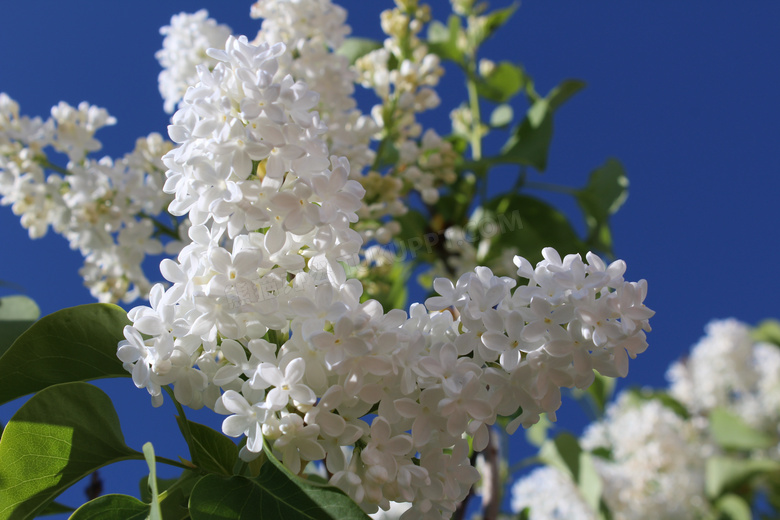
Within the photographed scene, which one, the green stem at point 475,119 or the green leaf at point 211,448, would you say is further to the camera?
the green stem at point 475,119

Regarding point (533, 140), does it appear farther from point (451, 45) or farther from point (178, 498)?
point (178, 498)

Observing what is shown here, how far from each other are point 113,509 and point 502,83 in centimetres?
134

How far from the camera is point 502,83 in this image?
1551mm

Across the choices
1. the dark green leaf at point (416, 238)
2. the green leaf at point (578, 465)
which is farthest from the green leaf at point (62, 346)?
the green leaf at point (578, 465)

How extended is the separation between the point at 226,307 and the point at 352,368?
0.09 meters

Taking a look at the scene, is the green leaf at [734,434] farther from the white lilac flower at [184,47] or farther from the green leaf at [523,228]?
the white lilac flower at [184,47]

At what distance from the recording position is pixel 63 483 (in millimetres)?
473

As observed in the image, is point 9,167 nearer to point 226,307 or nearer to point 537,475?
point 226,307

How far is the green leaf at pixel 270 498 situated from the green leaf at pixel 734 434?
265cm

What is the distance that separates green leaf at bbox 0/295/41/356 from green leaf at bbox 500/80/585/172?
0.88m

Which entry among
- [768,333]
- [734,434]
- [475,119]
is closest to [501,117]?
[475,119]

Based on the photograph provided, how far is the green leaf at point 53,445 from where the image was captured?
0.44 metres

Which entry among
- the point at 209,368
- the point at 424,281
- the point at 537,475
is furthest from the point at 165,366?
the point at 537,475

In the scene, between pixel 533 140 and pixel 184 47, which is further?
pixel 533 140
